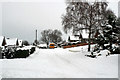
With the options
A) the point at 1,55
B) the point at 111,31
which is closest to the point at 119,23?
the point at 111,31

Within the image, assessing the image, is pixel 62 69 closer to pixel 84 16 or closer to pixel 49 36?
pixel 84 16

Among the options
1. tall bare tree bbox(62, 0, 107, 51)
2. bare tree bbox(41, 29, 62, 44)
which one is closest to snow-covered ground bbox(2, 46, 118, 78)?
tall bare tree bbox(62, 0, 107, 51)

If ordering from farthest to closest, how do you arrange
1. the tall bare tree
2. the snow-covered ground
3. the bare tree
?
the bare tree
the tall bare tree
the snow-covered ground

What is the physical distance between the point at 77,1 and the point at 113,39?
11.3 metres

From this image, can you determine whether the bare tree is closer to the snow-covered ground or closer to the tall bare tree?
the tall bare tree

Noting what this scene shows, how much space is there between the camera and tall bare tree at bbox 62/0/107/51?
75.8ft

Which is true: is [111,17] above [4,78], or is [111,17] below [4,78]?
above

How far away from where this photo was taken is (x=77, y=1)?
23375 millimetres

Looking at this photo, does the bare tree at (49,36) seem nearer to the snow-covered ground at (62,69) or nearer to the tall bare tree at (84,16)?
the tall bare tree at (84,16)

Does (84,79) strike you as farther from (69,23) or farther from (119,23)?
(69,23)

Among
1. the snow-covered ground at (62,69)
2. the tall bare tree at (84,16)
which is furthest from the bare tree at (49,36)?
the snow-covered ground at (62,69)

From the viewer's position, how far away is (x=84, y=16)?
75.8 ft

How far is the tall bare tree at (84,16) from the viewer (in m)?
23.1

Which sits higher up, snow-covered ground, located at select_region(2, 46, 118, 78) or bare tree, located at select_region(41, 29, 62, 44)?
bare tree, located at select_region(41, 29, 62, 44)
